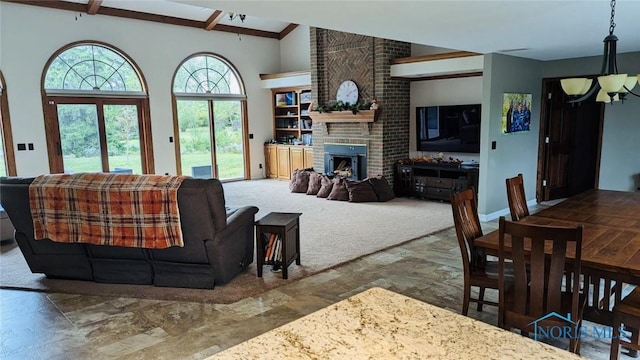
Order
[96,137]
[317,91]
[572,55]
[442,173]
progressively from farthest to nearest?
[317,91], [96,137], [442,173], [572,55]

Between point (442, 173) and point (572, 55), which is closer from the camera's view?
point (572, 55)

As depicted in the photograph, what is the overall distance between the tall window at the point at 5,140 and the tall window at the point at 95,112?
0.55m

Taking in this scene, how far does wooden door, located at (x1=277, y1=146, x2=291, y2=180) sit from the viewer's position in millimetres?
9906

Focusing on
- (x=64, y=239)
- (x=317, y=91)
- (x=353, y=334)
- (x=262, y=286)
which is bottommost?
(x=262, y=286)

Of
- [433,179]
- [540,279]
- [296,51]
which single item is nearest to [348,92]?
[433,179]

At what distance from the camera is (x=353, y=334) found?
119 centimetres

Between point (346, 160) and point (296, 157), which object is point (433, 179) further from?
point (296, 157)

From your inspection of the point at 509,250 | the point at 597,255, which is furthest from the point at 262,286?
the point at 597,255

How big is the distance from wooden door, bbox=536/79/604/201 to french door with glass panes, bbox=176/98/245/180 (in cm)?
637

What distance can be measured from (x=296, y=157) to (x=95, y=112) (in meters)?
4.12

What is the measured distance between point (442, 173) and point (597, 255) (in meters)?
5.12

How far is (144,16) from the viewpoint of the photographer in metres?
8.16

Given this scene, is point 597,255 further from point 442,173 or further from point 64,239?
point 442,173

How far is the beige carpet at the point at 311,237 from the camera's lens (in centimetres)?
362
